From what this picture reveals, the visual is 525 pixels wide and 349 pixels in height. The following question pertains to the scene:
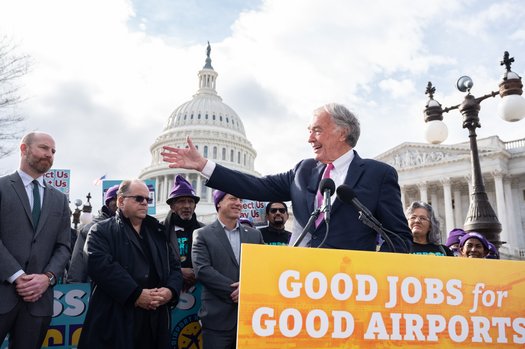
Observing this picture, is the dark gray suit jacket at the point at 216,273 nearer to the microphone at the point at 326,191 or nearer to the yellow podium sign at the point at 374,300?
the microphone at the point at 326,191

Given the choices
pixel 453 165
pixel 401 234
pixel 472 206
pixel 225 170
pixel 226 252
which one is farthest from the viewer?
pixel 453 165

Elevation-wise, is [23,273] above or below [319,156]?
below

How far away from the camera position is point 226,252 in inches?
197

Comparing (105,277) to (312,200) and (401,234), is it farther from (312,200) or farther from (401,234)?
(401,234)

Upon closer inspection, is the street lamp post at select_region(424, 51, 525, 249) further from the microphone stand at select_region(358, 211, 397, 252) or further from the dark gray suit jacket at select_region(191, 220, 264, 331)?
the microphone stand at select_region(358, 211, 397, 252)

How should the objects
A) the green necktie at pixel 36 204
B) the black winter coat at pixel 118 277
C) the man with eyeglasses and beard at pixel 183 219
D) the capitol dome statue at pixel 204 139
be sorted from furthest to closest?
the capitol dome statue at pixel 204 139
the man with eyeglasses and beard at pixel 183 219
the green necktie at pixel 36 204
the black winter coat at pixel 118 277

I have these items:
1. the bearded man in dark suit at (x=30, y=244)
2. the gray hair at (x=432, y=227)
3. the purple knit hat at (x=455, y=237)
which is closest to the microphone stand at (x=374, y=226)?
the bearded man in dark suit at (x=30, y=244)

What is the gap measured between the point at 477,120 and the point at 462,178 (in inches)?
1648

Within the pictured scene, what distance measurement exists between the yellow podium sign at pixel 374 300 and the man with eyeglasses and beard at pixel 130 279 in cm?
246

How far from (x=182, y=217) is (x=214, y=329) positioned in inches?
80.8

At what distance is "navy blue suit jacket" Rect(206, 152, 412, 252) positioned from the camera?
292 cm

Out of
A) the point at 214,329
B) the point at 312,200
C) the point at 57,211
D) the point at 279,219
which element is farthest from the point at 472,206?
the point at 57,211

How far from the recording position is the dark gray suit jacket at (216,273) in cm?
465

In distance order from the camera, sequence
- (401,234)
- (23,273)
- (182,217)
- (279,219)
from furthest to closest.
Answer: (279,219)
(182,217)
(23,273)
(401,234)
